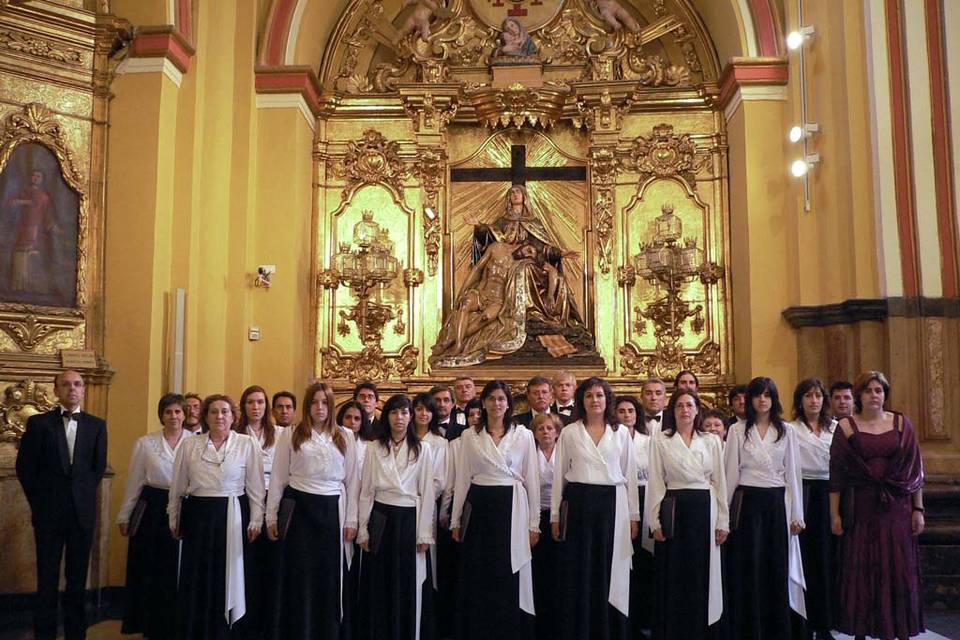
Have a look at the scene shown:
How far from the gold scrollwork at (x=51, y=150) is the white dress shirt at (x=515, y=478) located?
141 inches

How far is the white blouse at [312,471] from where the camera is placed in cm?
569

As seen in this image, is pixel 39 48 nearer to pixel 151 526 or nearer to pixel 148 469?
pixel 148 469

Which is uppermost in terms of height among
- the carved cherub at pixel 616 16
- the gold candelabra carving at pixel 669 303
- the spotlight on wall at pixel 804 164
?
the carved cherub at pixel 616 16

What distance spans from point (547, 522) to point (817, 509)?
1747 millimetres

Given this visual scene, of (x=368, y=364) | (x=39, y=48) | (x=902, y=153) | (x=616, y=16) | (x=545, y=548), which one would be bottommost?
(x=545, y=548)

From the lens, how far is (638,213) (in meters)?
10.9

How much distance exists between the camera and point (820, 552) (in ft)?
21.0

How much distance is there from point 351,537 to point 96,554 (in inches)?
104

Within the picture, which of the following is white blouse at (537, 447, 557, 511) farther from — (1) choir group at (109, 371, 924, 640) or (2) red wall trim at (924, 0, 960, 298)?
(2) red wall trim at (924, 0, 960, 298)

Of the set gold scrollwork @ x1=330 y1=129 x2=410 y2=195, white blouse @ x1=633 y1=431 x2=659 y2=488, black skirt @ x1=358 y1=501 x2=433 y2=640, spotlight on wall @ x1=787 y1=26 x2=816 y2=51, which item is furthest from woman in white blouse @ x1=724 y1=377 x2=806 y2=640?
gold scrollwork @ x1=330 y1=129 x2=410 y2=195

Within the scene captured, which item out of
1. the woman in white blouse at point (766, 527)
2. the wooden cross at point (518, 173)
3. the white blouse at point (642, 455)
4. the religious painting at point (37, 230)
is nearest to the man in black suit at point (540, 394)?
the white blouse at point (642, 455)

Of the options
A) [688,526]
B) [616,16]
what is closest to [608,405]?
[688,526]

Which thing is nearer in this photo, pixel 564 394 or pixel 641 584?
pixel 641 584

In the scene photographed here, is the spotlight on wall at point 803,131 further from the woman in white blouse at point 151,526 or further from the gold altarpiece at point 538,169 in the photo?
the woman in white blouse at point 151,526
